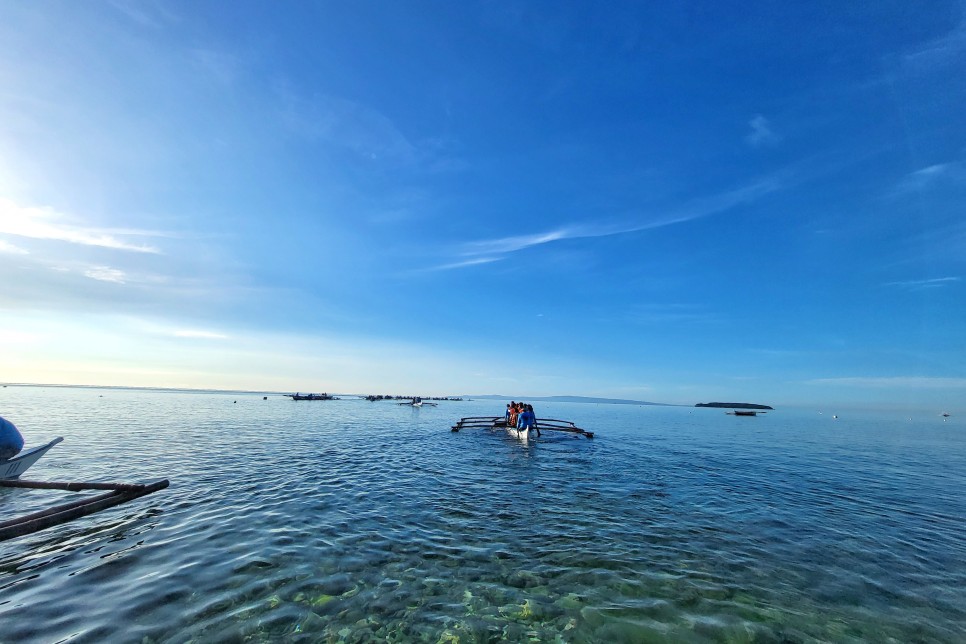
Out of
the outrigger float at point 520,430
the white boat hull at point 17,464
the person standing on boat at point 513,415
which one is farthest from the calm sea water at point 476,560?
the person standing on boat at point 513,415

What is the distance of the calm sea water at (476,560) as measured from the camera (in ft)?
24.4

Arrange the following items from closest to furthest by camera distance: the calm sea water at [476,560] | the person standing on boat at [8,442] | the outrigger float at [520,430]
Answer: the calm sea water at [476,560] < the person standing on boat at [8,442] < the outrigger float at [520,430]

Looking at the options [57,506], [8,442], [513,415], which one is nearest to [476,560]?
[57,506]

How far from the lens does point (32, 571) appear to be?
9.02 m

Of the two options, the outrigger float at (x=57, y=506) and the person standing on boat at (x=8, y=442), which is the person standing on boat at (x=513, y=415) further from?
the person standing on boat at (x=8, y=442)

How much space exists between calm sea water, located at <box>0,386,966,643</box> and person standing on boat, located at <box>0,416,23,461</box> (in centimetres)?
169

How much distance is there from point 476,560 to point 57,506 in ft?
50.1

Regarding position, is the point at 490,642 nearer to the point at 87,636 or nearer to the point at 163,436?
the point at 87,636

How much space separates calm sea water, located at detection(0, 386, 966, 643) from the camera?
743 centimetres

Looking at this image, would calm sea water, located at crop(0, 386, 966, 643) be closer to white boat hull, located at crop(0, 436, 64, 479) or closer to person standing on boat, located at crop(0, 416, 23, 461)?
white boat hull, located at crop(0, 436, 64, 479)

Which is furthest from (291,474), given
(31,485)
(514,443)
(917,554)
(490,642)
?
(917,554)

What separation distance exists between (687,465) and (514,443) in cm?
1524

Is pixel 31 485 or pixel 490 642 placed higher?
pixel 31 485

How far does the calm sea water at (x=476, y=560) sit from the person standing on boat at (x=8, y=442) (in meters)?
1.69
